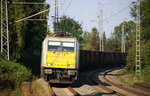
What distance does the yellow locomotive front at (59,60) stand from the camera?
1722 centimetres

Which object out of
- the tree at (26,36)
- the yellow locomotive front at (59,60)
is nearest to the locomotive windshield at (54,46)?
the yellow locomotive front at (59,60)

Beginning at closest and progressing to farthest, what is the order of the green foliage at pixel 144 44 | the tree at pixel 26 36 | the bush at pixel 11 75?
1. the bush at pixel 11 75
2. the tree at pixel 26 36
3. the green foliage at pixel 144 44

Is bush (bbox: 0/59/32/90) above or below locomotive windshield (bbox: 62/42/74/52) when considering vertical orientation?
below

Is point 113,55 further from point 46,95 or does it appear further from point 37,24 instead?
point 46,95

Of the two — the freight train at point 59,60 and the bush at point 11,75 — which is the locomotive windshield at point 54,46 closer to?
the freight train at point 59,60

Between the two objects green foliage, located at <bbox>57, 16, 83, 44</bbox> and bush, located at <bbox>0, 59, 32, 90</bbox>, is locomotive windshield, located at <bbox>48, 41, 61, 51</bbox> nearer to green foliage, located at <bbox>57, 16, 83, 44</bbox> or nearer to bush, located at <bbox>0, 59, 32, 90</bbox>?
bush, located at <bbox>0, 59, 32, 90</bbox>

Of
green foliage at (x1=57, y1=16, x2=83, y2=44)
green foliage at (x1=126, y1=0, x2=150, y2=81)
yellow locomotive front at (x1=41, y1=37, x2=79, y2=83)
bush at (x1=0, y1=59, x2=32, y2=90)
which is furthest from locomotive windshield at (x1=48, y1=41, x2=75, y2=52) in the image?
green foliage at (x1=57, y1=16, x2=83, y2=44)

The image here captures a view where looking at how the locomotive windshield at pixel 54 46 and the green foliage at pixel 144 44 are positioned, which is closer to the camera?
the locomotive windshield at pixel 54 46

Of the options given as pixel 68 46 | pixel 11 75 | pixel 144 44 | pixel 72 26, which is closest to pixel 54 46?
pixel 68 46

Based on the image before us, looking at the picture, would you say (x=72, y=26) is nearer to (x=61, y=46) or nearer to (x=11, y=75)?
(x=61, y=46)

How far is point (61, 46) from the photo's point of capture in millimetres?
17781

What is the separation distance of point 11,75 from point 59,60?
319cm

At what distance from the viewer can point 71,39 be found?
703 inches

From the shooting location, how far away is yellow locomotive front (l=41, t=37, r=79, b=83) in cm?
1722
